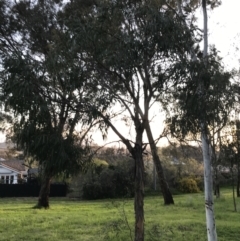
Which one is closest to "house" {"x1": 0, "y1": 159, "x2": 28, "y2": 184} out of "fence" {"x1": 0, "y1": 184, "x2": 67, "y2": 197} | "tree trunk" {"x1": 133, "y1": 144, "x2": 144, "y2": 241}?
"fence" {"x1": 0, "y1": 184, "x2": 67, "y2": 197}

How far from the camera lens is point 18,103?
22.9ft

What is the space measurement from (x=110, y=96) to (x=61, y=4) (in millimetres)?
8390

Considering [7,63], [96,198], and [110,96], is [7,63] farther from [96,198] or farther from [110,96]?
[96,198]

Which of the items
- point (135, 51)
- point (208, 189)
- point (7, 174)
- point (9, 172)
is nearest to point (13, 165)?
point (9, 172)

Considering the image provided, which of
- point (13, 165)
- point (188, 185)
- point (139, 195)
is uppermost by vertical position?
point (13, 165)

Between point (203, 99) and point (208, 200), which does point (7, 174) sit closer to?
point (208, 200)

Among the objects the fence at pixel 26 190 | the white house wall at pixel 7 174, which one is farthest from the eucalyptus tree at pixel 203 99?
the white house wall at pixel 7 174

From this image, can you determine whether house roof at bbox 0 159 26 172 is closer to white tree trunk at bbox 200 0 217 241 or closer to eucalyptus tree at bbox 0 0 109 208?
white tree trunk at bbox 200 0 217 241

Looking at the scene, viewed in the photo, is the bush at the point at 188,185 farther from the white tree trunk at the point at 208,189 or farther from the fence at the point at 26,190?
the white tree trunk at the point at 208,189

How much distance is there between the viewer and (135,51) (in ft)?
23.0

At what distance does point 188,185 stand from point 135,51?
3045cm

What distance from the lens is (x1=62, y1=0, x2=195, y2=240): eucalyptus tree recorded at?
698cm

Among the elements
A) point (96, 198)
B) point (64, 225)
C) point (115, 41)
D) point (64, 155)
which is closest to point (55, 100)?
point (64, 155)

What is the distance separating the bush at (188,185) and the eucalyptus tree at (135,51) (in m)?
29.0
